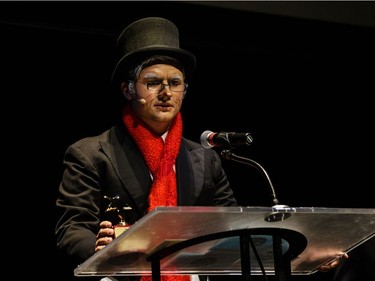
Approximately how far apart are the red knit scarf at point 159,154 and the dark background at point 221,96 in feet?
3.02

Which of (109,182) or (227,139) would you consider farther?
(109,182)

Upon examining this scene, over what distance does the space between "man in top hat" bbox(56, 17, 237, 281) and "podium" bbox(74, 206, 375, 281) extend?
41 cm

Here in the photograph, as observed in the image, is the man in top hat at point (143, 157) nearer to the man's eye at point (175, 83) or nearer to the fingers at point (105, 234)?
the man's eye at point (175, 83)

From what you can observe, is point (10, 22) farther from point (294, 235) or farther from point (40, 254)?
point (294, 235)

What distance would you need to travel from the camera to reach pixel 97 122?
12.7ft

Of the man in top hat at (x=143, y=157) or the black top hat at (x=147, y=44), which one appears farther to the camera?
the black top hat at (x=147, y=44)

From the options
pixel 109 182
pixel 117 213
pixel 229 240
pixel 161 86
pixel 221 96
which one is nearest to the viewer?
pixel 229 240

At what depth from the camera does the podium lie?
183cm

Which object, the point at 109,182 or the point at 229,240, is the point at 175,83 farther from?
the point at 229,240

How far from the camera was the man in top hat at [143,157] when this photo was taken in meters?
2.65

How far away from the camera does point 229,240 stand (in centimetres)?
203

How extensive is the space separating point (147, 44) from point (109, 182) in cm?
Answer: 54

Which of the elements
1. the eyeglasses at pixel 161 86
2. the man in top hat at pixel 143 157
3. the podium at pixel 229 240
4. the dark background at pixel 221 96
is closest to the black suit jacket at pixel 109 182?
the man in top hat at pixel 143 157

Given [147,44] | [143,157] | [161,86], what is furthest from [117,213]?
[147,44]
